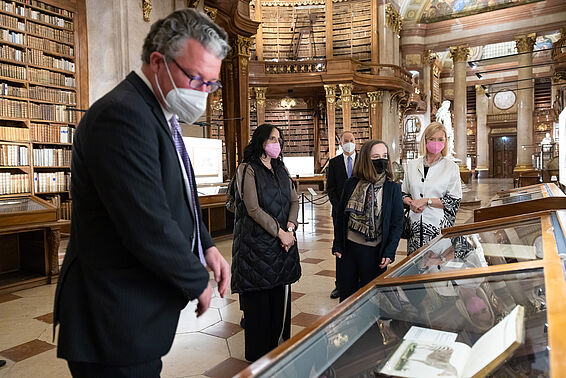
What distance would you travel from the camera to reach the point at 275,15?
53.0 ft

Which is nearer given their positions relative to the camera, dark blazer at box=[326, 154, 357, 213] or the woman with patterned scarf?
the woman with patterned scarf

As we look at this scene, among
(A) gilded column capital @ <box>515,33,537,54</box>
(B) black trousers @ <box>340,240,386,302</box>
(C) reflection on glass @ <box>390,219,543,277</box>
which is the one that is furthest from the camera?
(A) gilded column capital @ <box>515,33,537,54</box>

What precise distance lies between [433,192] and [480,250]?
3.84 ft

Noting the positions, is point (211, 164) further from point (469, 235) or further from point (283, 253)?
point (469, 235)

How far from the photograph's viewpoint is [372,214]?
262 centimetres

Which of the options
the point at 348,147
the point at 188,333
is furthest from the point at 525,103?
the point at 188,333

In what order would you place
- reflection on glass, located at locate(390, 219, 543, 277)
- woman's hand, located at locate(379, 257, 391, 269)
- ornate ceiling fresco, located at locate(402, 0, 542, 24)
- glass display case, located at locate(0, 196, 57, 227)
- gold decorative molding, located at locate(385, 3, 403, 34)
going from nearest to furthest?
1. reflection on glass, located at locate(390, 219, 543, 277)
2. woman's hand, located at locate(379, 257, 391, 269)
3. glass display case, located at locate(0, 196, 57, 227)
4. gold decorative molding, located at locate(385, 3, 403, 34)
5. ornate ceiling fresco, located at locate(402, 0, 542, 24)

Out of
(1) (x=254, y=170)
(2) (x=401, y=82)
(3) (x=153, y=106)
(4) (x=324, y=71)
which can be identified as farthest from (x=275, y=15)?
(3) (x=153, y=106)

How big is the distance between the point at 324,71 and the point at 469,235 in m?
13.5

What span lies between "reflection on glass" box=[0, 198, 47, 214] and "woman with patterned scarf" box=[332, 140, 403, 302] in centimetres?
338

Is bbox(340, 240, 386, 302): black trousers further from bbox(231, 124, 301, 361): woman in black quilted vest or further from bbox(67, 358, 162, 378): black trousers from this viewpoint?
bbox(67, 358, 162, 378): black trousers

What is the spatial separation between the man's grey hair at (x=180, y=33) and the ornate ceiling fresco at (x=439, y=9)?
1998cm

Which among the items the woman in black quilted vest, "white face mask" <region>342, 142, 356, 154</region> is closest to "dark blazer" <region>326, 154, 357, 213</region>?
"white face mask" <region>342, 142, 356, 154</region>

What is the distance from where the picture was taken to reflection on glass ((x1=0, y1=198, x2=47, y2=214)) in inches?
163
